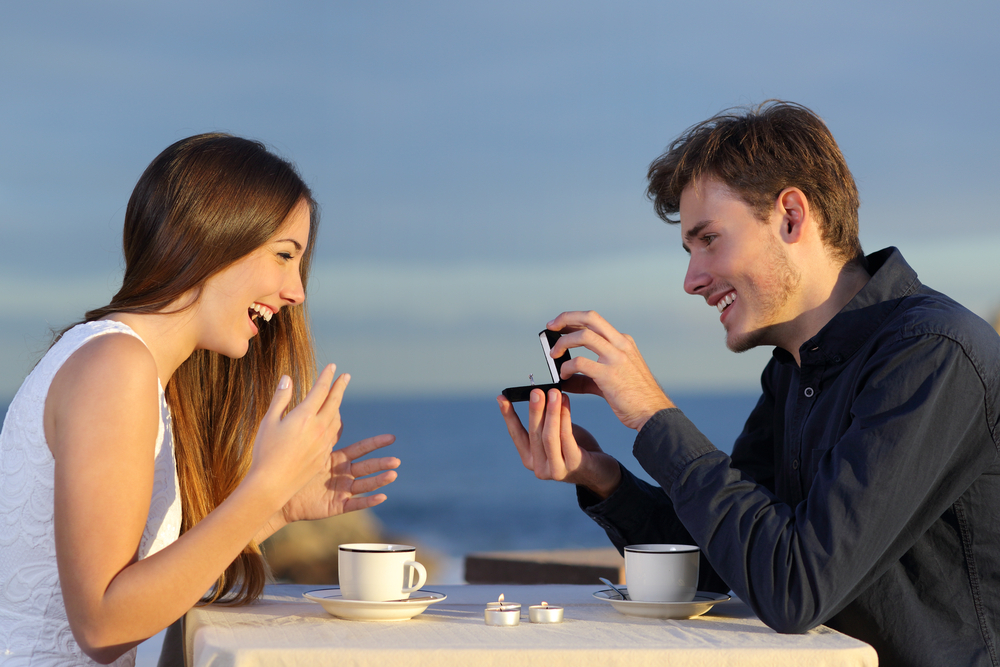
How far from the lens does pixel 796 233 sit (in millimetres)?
2137

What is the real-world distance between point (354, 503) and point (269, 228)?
683 millimetres

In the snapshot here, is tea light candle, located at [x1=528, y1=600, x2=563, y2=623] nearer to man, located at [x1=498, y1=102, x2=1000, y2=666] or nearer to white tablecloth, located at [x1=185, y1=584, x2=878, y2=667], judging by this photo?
white tablecloth, located at [x1=185, y1=584, x2=878, y2=667]

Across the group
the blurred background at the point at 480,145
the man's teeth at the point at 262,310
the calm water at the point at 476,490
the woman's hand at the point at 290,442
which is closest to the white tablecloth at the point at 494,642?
the woman's hand at the point at 290,442

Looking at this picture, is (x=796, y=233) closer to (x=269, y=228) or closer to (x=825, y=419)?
(x=825, y=419)

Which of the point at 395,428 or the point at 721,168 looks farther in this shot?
the point at 395,428

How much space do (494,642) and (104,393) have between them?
85 cm

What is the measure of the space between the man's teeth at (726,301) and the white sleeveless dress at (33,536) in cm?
145

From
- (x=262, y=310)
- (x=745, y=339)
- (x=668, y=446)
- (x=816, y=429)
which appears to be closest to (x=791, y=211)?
Answer: (x=745, y=339)

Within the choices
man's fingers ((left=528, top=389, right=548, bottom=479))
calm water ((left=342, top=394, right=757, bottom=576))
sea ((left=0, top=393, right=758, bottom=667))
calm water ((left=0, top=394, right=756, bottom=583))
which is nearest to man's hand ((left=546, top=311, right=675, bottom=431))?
man's fingers ((left=528, top=389, right=548, bottom=479))

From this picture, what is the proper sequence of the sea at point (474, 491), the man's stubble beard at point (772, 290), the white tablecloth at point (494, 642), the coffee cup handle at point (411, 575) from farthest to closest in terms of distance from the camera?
the sea at point (474, 491)
the man's stubble beard at point (772, 290)
the coffee cup handle at point (411, 575)
the white tablecloth at point (494, 642)

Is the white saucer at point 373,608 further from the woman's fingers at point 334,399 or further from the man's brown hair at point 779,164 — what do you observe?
the man's brown hair at point 779,164

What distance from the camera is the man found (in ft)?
5.08

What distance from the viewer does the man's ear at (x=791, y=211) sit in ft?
7.04

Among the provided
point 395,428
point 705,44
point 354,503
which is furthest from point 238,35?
point 354,503
